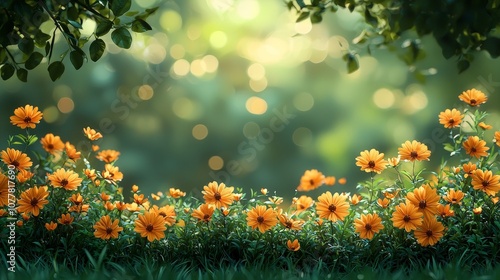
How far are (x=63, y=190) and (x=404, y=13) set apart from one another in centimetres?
192

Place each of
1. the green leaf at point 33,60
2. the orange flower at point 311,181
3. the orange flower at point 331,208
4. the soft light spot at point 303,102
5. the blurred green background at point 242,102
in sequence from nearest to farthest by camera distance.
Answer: the green leaf at point 33,60 < the orange flower at point 331,208 < the orange flower at point 311,181 < the blurred green background at point 242,102 < the soft light spot at point 303,102

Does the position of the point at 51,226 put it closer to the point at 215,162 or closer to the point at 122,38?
the point at 122,38

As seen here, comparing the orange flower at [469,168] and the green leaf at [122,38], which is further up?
the green leaf at [122,38]

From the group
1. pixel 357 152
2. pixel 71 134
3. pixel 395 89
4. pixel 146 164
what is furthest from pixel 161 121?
pixel 395 89

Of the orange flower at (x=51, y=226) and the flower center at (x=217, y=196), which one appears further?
the flower center at (x=217, y=196)

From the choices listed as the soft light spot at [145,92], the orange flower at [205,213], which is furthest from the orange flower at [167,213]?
the soft light spot at [145,92]

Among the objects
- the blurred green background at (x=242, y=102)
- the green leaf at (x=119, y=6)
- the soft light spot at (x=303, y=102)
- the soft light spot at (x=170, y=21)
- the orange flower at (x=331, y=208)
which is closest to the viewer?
the green leaf at (x=119, y=6)

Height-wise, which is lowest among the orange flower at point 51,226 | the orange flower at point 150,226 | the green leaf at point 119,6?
the orange flower at point 51,226

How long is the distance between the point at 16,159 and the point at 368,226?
175cm

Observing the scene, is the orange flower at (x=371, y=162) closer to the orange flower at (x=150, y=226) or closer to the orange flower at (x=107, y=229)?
the orange flower at (x=150, y=226)

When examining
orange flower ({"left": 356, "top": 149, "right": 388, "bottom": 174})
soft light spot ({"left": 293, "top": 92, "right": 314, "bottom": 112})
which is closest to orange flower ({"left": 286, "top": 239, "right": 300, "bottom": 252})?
orange flower ({"left": 356, "top": 149, "right": 388, "bottom": 174})

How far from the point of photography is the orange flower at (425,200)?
2.96m

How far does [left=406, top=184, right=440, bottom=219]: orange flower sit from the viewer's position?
296 centimetres

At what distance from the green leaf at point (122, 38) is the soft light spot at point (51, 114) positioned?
4021 millimetres
